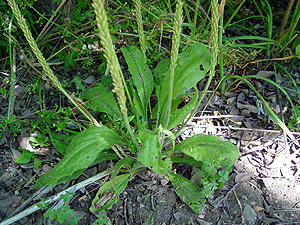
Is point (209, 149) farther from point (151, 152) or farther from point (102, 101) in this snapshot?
point (102, 101)

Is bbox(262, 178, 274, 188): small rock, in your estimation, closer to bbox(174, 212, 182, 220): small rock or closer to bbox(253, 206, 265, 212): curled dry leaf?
bbox(253, 206, 265, 212): curled dry leaf

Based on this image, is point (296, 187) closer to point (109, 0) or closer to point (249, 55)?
point (249, 55)

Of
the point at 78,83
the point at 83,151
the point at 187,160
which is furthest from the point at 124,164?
the point at 78,83

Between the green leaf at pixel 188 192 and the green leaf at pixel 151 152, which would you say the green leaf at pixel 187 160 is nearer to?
the green leaf at pixel 188 192

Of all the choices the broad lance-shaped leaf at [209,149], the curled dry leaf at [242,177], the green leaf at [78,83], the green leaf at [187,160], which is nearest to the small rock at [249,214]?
the curled dry leaf at [242,177]

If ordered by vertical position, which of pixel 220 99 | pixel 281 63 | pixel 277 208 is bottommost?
pixel 277 208

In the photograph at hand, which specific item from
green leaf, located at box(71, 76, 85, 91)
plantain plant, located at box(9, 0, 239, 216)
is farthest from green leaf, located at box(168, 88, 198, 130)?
green leaf, located at box(71, 76, 85, 91)

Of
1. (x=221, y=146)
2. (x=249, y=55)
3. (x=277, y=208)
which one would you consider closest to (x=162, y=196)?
(x=221, y=146)
